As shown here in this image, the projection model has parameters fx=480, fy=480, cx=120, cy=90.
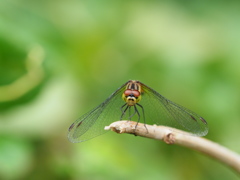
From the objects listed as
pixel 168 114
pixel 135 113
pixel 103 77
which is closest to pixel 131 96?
pixel 135 113

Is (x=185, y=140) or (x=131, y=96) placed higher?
(x=131, y=96)

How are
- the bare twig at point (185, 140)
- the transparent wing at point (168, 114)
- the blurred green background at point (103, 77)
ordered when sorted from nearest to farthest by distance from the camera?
1. the bare twig at point (185, 140)
2. the transparent wing at point (168, 114)
3. the blurred green background at point (103, 77)

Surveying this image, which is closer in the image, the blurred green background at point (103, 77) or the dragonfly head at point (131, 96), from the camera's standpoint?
the dragonfly head at point (131, 96)

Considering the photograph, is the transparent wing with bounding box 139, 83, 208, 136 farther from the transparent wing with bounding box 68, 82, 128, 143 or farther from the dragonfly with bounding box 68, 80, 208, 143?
the transparent wing with bounding box 68, 82, 128, 143

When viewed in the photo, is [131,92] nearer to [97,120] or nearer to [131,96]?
[131,96]

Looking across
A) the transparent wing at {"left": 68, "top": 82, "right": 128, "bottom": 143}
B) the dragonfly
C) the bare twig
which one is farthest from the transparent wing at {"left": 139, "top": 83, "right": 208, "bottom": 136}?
the bare twig

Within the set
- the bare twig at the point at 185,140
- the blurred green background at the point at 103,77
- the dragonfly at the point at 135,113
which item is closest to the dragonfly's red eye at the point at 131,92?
the dragonfly at the point at 135,113

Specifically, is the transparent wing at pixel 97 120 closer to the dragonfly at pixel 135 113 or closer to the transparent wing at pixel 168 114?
the dragonfly at pixel 135 113

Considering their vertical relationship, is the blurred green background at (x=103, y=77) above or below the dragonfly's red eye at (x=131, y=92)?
above
